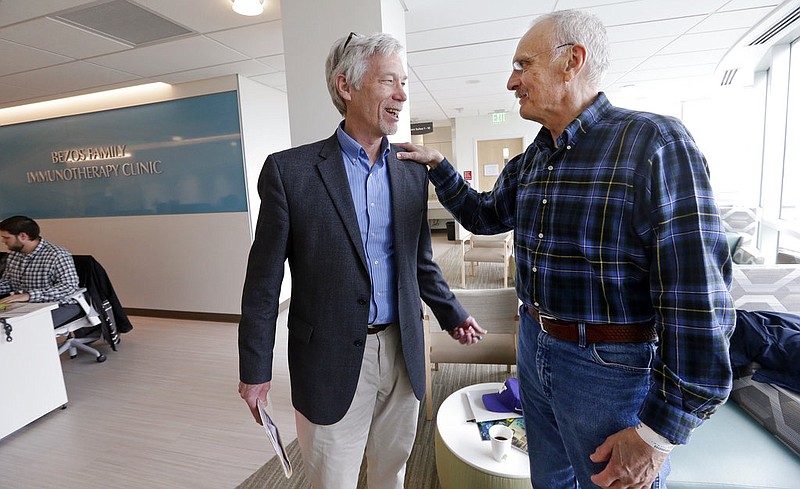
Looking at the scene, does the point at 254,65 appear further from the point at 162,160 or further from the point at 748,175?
the point at 748,175

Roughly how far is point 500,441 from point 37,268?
4.25 m

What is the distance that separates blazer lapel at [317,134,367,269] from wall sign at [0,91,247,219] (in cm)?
388

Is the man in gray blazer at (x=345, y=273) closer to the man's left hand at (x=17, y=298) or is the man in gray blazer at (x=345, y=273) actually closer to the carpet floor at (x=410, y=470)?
the carpet floor at (x=410, y=470)

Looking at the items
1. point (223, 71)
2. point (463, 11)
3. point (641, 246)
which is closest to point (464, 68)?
point (463, 11)

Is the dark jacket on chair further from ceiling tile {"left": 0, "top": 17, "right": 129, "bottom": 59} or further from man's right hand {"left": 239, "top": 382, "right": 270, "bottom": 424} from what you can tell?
man's right hand {"left": 239, "top": 382, "right": 270, "bottom": 424}

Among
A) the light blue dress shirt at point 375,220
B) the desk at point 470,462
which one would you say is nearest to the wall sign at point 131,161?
the desk at point 470,462

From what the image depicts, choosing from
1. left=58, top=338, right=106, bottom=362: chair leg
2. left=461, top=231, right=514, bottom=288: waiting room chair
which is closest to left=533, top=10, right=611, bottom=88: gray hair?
left=461, top=231, right=514, bottom=288: waiting room chair

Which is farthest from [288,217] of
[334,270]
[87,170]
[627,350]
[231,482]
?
[87,170]

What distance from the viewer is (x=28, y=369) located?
3.03 metres

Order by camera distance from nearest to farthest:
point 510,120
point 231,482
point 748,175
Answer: point 231,482, point 748,175, point 510,120

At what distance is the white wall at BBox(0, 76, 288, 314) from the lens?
4875mm

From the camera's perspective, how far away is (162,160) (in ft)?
16.8

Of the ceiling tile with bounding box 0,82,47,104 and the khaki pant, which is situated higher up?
the ceiling tile with bounding box 0,82,47,104

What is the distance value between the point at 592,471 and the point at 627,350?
1.09 feet
